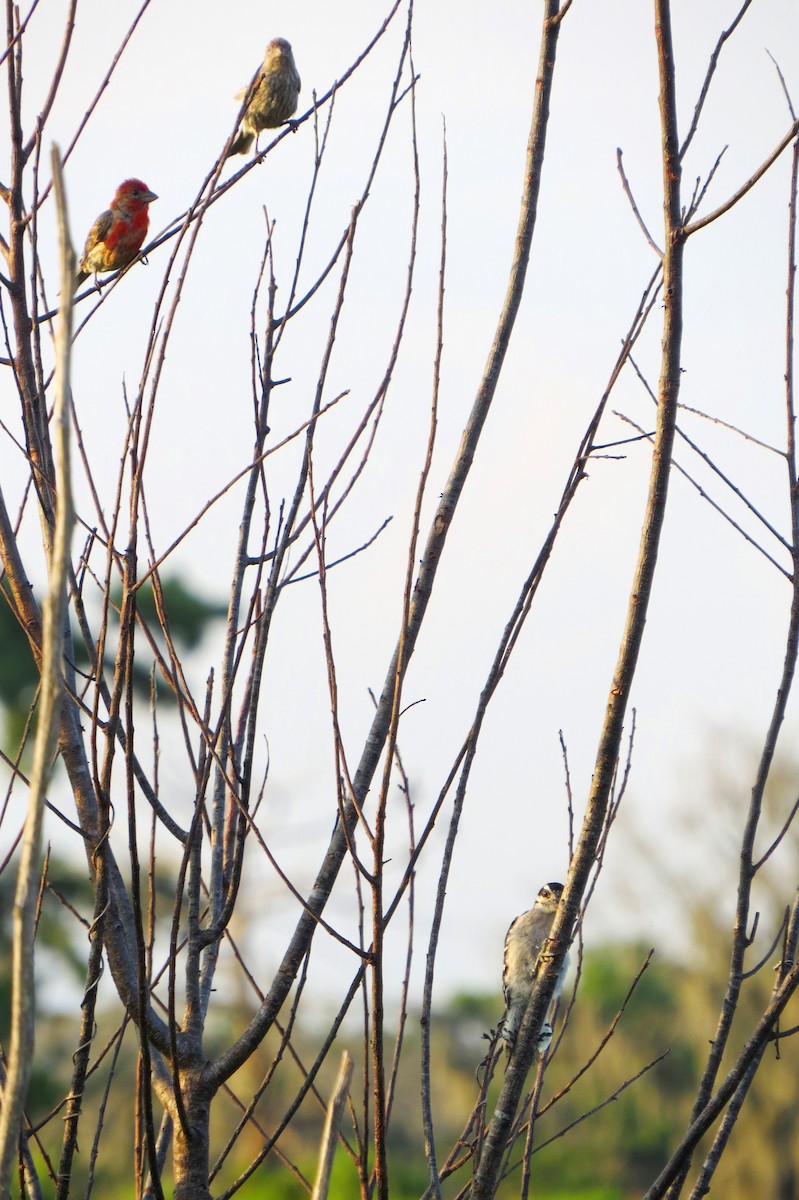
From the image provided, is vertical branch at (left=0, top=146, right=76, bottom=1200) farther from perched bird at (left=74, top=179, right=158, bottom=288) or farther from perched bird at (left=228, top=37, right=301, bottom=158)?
perched bird at (left=74, top=179, right=158, bottom=288)

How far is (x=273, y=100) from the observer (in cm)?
419

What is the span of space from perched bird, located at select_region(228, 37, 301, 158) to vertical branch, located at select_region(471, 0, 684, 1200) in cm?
286

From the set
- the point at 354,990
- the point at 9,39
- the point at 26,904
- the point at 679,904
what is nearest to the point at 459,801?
the point at 354,990

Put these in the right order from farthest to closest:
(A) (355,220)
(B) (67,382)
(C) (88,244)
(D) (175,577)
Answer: (D) (175,577)
(C) (88,244)
(A) (355,220)
(B) (67,382)

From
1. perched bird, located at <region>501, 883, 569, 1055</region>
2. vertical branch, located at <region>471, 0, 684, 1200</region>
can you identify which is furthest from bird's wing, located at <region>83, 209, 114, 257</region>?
vertical branch, located at <region>471, 0, 684, 1200</region>

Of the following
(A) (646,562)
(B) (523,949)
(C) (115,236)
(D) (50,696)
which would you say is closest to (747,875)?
(A) (646,562)

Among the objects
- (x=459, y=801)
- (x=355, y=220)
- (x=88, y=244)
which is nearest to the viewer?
(x=459, y=801)

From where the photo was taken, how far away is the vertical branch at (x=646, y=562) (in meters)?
1.50

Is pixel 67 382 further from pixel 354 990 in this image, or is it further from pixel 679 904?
pixel 679 904

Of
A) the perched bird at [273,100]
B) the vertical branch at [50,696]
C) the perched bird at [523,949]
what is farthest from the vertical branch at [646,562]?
the perched bird at [523,949]

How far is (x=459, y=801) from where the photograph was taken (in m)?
1.80

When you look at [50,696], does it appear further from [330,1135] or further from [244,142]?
[244,142]

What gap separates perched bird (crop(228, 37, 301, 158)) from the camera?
4.16m

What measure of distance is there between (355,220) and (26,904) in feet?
4.78
